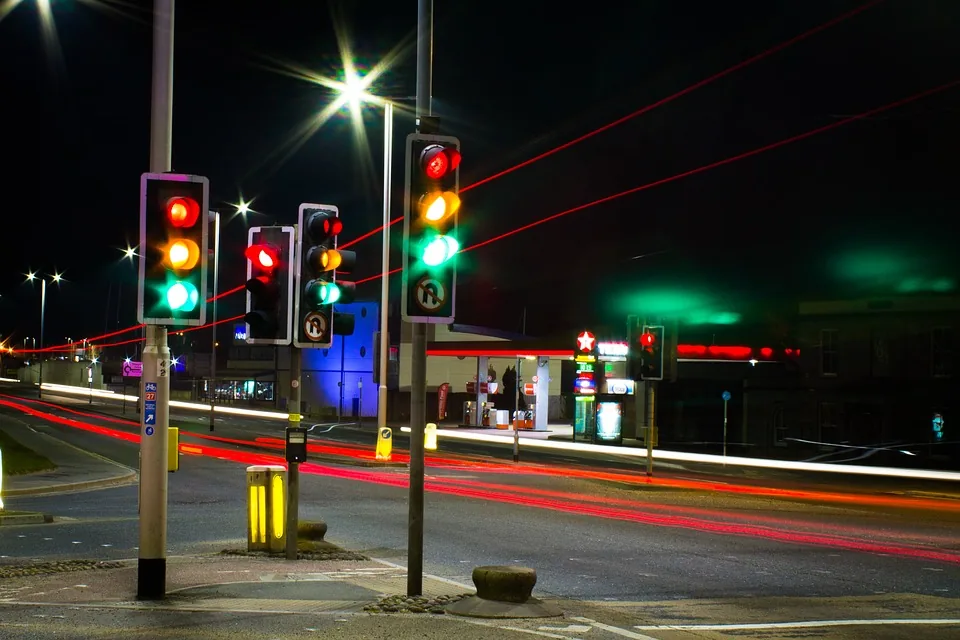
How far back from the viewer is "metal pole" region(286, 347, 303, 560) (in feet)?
37.4

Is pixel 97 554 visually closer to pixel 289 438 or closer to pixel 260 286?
pixel 289 438

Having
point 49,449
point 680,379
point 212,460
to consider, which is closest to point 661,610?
point 212,460

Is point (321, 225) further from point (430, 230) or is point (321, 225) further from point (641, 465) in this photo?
point (641, 465)

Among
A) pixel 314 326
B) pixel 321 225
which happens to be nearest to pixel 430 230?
pixel 321 225

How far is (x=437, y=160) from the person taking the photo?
901 centimetres

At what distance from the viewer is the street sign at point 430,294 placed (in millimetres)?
8992

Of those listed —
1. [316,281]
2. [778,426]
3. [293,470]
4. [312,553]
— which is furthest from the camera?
[778,426]

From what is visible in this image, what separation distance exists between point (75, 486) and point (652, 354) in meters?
13.5

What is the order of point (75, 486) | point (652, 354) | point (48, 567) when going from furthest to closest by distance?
point (652, 354) < point (75, 486) < point (48, 567)

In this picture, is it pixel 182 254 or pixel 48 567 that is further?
pixel 48 567

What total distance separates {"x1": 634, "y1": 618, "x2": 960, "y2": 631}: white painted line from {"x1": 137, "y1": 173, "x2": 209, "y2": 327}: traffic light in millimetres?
4819

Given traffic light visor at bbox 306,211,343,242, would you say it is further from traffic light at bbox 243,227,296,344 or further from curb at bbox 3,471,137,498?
curb at bbox 3,471,137,498

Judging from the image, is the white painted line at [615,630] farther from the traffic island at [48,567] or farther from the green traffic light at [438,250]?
the traffic island at [48,567]

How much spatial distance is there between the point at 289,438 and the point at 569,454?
32.0 metres
